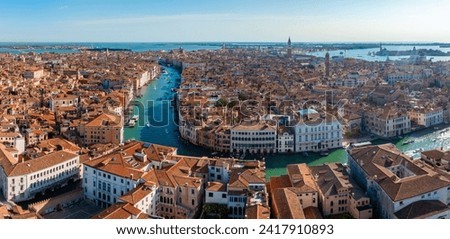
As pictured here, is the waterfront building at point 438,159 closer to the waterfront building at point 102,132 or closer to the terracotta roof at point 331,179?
the terracotta roof at point 331,179

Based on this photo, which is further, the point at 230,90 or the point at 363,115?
the point at 230,90

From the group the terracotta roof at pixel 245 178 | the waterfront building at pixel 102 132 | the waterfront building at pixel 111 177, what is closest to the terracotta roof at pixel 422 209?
the terracotta roof at pixel 245 178

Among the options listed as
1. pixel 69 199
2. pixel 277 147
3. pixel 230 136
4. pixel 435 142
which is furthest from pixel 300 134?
pixel 69 199

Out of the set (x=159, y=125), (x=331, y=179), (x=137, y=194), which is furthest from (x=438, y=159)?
(x=159, y=125)

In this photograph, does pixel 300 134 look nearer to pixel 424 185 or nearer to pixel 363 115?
pixel 363 115

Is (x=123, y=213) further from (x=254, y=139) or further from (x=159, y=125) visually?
(x=159, y=125)
